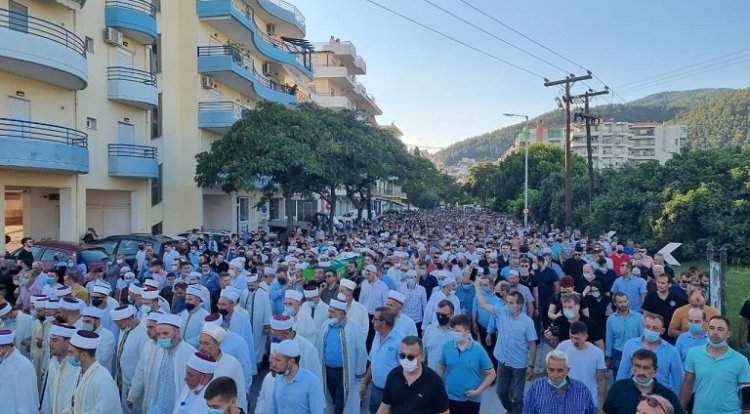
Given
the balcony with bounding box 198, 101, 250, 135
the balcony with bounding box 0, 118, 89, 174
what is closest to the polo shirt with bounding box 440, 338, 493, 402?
the balcony with bounding box 0, 118, 89, 174

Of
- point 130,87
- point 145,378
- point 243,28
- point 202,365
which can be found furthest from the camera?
point 243,28

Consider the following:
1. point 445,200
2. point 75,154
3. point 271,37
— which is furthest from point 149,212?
point 445,200

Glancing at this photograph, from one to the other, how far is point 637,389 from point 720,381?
1159 mm

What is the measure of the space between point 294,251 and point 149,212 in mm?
12082

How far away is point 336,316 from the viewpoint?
6336 mm

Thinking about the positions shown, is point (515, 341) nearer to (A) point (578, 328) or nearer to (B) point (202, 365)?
(A) point (578, 328)

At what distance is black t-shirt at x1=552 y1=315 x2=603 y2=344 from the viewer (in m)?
6.43

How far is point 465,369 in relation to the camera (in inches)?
218

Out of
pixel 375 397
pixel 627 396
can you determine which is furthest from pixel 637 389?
pixel 375 397

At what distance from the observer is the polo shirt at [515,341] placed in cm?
672

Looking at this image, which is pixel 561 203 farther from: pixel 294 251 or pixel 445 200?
pixel 445 200

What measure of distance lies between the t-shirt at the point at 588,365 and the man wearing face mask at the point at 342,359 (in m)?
2.15

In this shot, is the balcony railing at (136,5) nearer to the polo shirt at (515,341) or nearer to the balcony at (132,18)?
the balcony at (132,18)

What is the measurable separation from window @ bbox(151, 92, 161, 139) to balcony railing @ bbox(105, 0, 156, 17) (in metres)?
4.18
